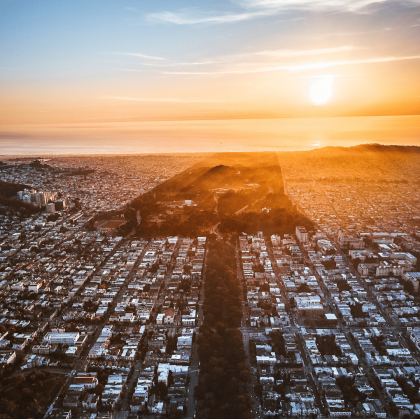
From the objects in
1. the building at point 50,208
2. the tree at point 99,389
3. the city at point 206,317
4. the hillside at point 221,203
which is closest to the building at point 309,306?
the city at point 206,317

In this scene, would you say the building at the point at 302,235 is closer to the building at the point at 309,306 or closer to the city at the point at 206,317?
the city at the point at 206,317

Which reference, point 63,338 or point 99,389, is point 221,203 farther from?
point 99,389

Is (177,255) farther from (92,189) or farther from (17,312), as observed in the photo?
(92,189)

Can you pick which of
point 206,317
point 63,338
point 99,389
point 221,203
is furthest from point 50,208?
point 99,389

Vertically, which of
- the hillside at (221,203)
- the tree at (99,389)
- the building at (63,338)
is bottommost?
the tree at (99,389)

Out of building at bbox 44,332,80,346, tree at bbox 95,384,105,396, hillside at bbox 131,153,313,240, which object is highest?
hillside at bbox 131,153,313,240

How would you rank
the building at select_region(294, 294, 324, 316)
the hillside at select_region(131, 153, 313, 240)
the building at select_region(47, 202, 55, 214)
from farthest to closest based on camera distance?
the building at select_region(47, 202, 55, 214) → the hillside at select_region(131, 153, 313, 240) → the building at select_region(294, 294, 324, 316)

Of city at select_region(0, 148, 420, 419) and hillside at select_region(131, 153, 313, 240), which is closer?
city at select_region(0, 148, 420, 419)

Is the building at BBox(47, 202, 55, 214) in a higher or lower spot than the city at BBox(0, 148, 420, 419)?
higher

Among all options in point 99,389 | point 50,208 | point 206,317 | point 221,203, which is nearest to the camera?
point 99,389

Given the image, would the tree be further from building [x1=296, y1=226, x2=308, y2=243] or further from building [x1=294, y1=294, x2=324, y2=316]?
building [x1=296, y1=226, x2=308, y2=243]

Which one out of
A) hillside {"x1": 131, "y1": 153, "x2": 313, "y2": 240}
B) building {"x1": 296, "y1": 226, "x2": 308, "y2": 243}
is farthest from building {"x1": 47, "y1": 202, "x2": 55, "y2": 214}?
building {"x1": 296, "y1": 226, "x2": 308, "y2": 243}

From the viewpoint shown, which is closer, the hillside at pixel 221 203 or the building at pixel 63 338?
the building at pixel 63 338
